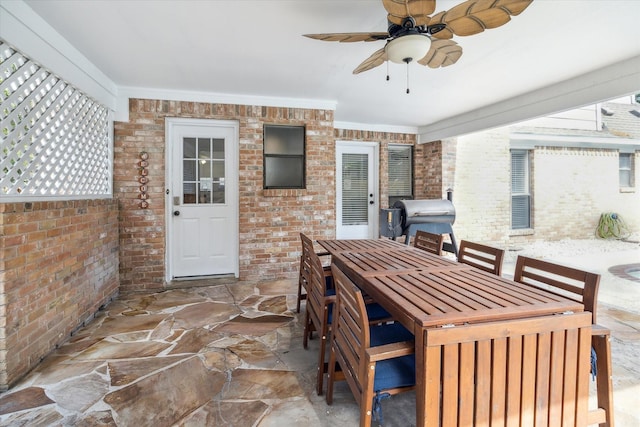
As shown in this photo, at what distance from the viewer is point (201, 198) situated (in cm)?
439

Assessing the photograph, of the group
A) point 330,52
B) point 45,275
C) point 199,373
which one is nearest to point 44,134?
point 45,275

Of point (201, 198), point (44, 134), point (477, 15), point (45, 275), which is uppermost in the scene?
point (477, 15)

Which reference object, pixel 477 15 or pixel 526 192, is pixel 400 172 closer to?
pixel 526 192

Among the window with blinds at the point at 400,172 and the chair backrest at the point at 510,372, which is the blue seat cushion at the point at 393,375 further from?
the window with blinds at the point at 400,172

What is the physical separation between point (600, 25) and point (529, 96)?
168 centimetres

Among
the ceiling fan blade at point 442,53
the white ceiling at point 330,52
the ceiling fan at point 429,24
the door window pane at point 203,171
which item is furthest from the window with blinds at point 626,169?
the door window pane at point 203,171

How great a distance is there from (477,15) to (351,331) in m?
1.85

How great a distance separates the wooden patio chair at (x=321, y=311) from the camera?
2010 millimetres

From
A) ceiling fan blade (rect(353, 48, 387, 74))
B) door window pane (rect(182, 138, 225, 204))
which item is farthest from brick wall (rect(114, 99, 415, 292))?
ceiling fan blade (rect(353, 48, 387, 74))

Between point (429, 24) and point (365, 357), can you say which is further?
point (429, 24)

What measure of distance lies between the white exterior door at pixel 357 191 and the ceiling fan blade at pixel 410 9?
424 cm

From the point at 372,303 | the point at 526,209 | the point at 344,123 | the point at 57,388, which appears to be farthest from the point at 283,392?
the point at 526,209

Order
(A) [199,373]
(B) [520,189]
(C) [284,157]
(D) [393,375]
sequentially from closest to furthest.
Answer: (D) [393,375]
(A) [199,373]
(C) [284,157]
(B) [520,189]

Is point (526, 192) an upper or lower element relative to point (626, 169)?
lower
